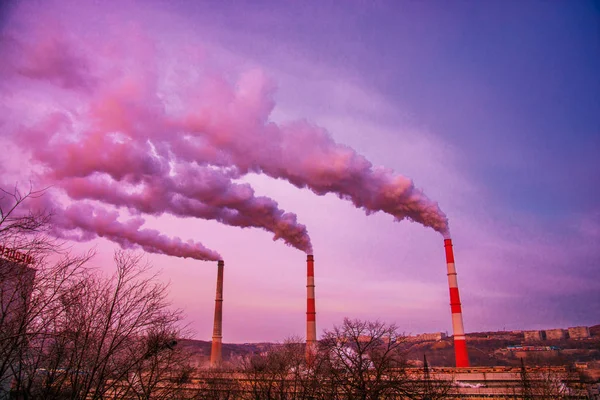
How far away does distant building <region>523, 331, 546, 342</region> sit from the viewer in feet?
320

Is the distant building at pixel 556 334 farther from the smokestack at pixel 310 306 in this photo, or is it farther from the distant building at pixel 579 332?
the smokestack at pixel 310 306

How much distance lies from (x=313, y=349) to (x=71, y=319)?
27.1 metres

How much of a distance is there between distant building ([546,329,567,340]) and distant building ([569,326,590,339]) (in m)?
1.39

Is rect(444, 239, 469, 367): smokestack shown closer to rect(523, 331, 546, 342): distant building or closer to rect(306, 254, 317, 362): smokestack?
rect(306, 254, 317, 362): smokestack

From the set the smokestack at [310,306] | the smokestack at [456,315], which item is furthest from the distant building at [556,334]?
the smokestack at [310,306]

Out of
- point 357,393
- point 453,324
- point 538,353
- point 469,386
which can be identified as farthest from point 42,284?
point 538,353

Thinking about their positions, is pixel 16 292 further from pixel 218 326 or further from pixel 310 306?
pixel 218 326

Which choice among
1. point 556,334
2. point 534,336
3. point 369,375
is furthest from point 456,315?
point 556,334

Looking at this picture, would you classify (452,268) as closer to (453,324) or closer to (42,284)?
(453,324)

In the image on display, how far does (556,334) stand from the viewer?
98.7m

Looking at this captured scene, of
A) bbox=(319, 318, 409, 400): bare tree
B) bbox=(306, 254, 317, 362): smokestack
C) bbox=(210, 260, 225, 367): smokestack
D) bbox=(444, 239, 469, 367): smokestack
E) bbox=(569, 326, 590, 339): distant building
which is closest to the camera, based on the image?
bbox=(319, 318, 409, 400): bare tree

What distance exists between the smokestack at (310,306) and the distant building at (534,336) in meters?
84.3

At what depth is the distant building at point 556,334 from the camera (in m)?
97.6

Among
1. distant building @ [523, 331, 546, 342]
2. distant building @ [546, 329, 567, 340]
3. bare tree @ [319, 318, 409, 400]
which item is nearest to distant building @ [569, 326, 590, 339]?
distant building @ [546, 329, 567, 340]
